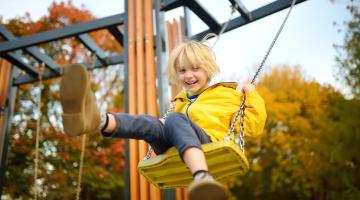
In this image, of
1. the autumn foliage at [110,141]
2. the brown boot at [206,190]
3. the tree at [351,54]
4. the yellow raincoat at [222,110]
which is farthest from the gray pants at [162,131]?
the tree at [351,54]

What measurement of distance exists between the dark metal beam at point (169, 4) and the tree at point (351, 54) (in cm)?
675

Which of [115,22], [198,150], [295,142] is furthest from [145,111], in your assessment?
[295,142]

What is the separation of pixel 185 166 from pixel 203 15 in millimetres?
2653

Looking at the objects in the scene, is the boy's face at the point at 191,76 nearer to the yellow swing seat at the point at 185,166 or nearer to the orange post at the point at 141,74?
the yellow swing seat at the point at 185,166

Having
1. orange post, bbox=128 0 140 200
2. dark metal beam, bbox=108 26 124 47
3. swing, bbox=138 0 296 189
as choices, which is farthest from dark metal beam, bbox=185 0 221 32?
swing, bbox=138 0 296 189

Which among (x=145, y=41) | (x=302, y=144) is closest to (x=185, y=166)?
(x=145, y=41)

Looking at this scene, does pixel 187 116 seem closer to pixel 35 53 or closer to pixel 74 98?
pixel 74 98

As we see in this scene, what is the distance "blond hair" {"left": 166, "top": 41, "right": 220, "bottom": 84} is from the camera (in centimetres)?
228

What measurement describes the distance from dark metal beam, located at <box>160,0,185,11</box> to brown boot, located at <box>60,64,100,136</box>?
233 cm

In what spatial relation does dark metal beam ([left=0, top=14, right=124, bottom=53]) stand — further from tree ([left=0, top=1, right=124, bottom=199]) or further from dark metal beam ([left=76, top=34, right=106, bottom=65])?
tree ([left=0, top=1, right=124, bottom=199])

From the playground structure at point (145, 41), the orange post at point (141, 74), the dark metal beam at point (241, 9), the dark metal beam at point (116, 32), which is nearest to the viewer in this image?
the orange post at point (141, 74)

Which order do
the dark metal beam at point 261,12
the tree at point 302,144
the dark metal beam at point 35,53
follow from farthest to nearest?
the tree at point 302,144 < the dark metal beam at point 35,53 < the dark metal beam at point 261,12

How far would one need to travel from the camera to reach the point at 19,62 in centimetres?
555

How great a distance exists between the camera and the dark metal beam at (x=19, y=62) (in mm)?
5410
